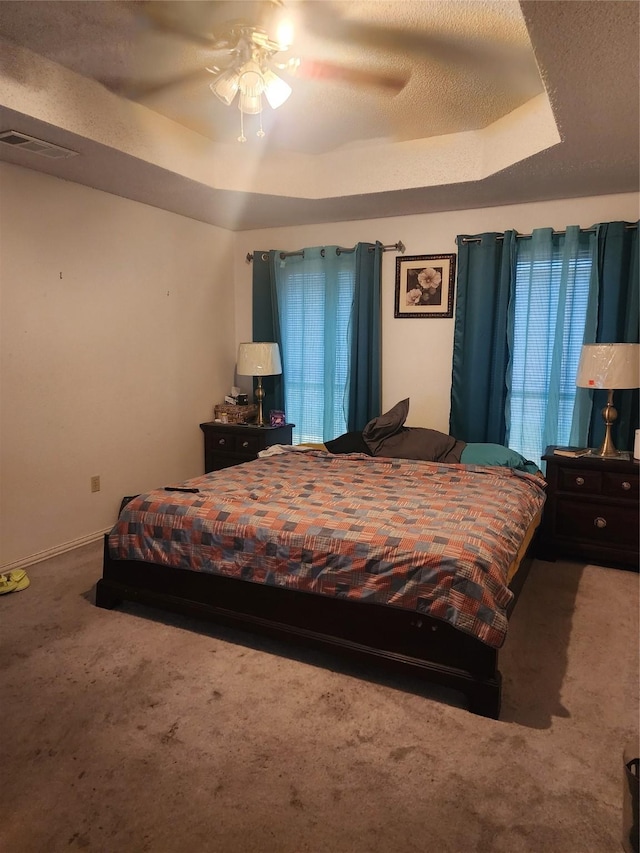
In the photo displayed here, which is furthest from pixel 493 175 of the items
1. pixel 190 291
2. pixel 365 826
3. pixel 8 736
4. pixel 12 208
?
pixel 8 736

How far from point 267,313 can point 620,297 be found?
8.76ft

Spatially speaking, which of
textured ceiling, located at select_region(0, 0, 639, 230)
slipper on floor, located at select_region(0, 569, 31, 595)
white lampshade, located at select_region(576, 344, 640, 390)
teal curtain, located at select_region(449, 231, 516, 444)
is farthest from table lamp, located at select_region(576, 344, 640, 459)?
slipper on floor, located at select_region(0, 569, 31, 595)

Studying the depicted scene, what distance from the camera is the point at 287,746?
1864 mm

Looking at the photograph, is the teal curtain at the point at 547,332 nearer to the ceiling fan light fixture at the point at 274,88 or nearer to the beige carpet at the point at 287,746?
the beige carpet at the point at 287,746

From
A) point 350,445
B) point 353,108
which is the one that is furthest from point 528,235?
point 350,445

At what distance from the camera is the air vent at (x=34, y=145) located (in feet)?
8.89

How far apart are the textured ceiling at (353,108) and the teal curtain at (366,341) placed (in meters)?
0.40

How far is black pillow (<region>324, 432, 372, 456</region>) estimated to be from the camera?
391cm

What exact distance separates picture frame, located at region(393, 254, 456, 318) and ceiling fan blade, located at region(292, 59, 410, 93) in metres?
1.57

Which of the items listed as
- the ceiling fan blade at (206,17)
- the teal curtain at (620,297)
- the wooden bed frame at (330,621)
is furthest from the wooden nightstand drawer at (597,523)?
the ceiling fan blade at (206,17)

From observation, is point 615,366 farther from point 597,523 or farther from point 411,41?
point 411,41

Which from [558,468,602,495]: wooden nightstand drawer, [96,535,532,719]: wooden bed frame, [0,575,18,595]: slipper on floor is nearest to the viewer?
[96,535,532,719]: wooden bed frame

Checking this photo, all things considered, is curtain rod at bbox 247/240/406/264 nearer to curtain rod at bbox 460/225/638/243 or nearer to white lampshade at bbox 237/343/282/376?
curtain rod at bbox 460/225/638/243

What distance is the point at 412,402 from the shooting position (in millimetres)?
4445
